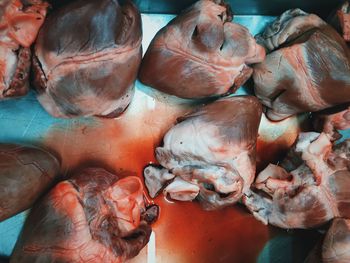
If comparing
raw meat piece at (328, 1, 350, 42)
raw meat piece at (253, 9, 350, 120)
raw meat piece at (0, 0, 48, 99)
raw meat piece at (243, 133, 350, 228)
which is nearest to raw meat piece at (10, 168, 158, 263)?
raw meat piece at (0, 0, 48, 99)

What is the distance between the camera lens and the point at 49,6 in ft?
5.76

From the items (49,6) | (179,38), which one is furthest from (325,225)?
(49,6)

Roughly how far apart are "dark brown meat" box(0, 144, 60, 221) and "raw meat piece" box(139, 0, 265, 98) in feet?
1.83

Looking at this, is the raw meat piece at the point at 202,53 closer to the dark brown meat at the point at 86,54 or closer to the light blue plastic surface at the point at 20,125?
the dark brown meat at the point at 86,54

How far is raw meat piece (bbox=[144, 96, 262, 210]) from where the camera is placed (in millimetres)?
1804

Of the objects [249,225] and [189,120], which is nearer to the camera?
[189,120]

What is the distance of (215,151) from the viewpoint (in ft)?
5.89

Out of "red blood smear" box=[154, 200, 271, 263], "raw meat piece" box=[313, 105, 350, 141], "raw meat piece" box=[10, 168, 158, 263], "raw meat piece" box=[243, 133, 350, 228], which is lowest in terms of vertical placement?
"red blood smear" box=[154, 200, 271, 263]

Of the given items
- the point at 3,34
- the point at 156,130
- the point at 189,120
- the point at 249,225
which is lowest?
the point at 249,225

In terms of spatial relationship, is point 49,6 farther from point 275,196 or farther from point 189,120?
point 275,196

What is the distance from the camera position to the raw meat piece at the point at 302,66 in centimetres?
183

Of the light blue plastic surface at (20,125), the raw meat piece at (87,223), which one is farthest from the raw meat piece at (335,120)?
the light blue plastic surface at (20,125)

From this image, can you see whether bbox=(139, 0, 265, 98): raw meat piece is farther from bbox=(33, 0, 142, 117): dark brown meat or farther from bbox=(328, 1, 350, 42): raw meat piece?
bbox=(328, 1, 350, 42): raw meat piece

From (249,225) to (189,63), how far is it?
2.70 ft
